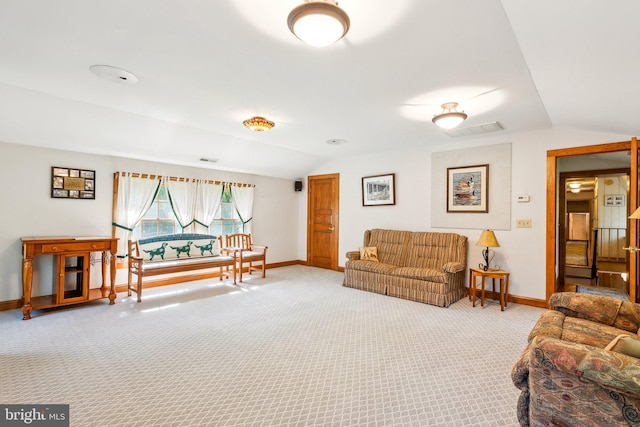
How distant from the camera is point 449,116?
320cm

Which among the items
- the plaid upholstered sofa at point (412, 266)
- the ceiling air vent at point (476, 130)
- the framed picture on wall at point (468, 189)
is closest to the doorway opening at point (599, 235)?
the framed picture on wall at point (468, 189)

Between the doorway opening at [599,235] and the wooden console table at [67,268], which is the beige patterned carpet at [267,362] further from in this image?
the doorway opening at [599,235]

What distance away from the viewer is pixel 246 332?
3.12m

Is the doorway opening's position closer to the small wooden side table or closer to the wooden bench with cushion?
the small wooden side table

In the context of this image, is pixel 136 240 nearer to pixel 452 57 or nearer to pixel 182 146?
pixel 182 146

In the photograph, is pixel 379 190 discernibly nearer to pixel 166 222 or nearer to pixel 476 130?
pixel 476 130

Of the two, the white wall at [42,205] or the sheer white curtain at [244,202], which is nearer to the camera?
the white wall at [42,205]

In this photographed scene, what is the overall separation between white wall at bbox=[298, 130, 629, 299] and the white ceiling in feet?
1.18

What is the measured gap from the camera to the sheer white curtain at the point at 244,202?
6.20 meters

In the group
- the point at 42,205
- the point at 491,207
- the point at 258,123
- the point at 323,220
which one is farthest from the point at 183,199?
the point at 491,207

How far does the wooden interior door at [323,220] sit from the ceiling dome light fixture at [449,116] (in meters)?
3.32

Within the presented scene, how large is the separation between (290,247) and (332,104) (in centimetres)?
455

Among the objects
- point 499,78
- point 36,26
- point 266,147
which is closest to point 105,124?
point 36,26

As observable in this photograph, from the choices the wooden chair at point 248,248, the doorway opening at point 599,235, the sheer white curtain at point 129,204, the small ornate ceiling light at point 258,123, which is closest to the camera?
the small ornate ceiling light at point 258,123
